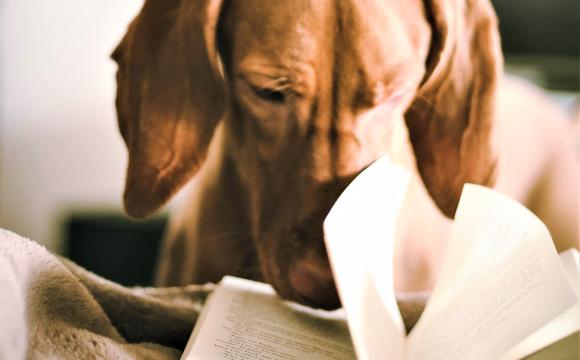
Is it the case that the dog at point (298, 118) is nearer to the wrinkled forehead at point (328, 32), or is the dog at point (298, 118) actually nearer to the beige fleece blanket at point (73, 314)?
the wrinkled forehead at point (328, 32)

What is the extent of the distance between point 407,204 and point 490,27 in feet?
1.21

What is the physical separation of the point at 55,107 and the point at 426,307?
81 cm

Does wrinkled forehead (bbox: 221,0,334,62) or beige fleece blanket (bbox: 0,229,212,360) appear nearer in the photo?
beige fleece blanket (bbox: 0,229,212,360)

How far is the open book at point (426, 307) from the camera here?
70 centimetres

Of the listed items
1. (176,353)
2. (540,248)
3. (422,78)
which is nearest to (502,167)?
(422,78)

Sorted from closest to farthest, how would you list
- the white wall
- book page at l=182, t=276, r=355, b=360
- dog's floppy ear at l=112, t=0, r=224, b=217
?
1. book page at l=182, t=276, r=355, b=360
2. dog's floppy ear at l=112, t=0, r=224, b=217
3. the white wall

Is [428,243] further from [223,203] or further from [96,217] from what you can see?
[96,217]

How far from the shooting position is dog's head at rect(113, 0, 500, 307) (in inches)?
36.9

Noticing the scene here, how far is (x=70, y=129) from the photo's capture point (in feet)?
3.94

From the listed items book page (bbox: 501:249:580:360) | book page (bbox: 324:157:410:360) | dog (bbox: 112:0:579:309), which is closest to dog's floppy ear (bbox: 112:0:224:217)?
dog (bbox: 112:0:579:309)

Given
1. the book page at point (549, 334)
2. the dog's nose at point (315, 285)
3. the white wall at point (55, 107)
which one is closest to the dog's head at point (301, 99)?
the dog's nose at point (315, 285)

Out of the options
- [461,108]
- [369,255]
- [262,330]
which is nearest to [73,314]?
[262,330]

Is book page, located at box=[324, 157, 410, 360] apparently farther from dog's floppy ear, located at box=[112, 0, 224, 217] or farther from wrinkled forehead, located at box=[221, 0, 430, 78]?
dog's floppy ear, located at box=[112, 0, 224, 217]

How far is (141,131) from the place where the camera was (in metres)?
1.04
